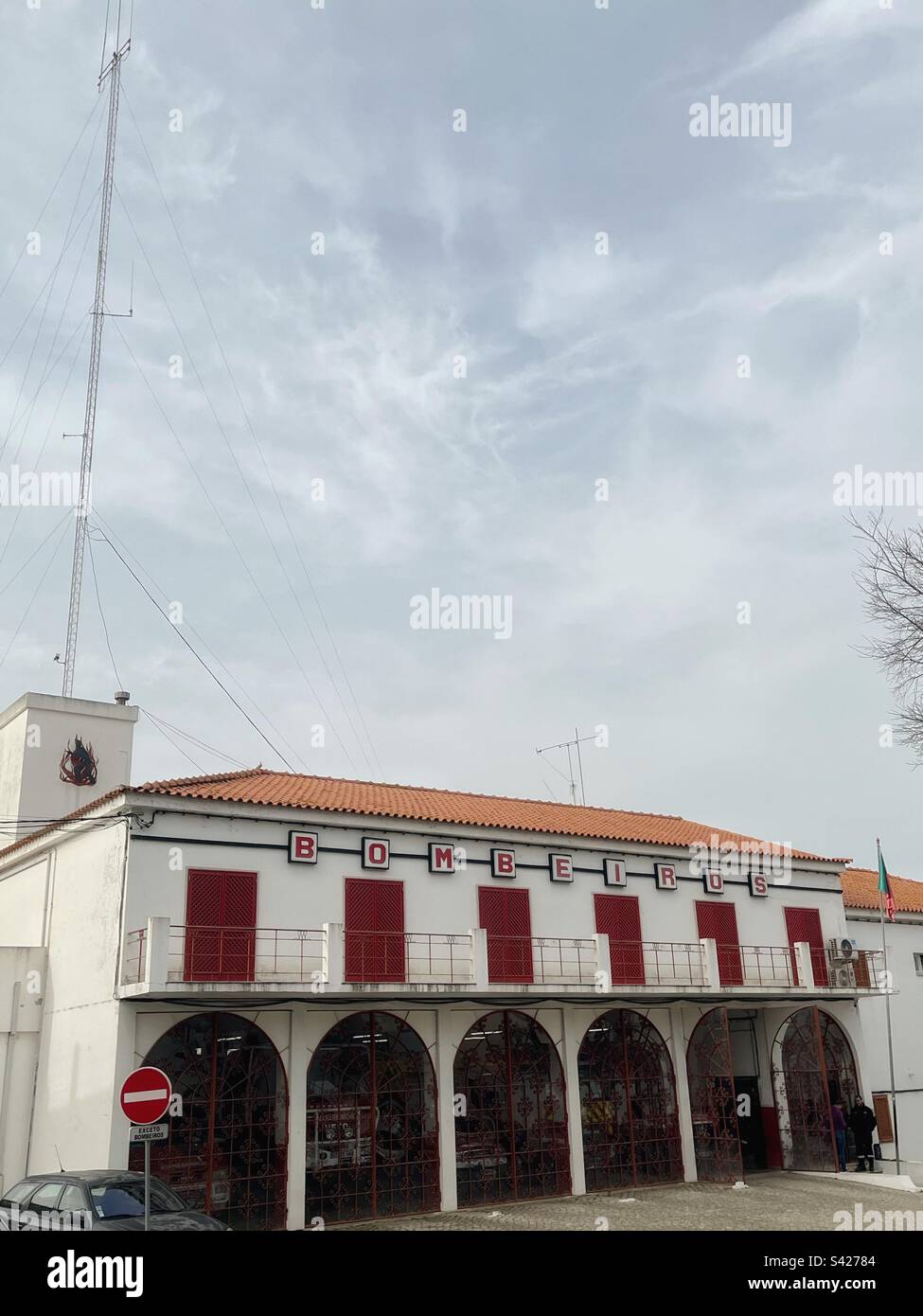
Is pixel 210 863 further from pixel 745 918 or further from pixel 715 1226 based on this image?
pixel 745 918

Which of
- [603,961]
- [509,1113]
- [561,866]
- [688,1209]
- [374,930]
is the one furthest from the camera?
[561,866]

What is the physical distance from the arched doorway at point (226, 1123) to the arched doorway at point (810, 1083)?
13706 mm

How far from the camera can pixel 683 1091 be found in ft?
81.8

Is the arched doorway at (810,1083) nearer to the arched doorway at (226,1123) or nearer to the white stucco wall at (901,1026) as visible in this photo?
the white stucco wall at (901,1026)

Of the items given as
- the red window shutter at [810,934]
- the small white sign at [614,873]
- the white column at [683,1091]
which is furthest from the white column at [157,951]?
the red window shutter at [810,934]

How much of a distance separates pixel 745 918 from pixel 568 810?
211 inches

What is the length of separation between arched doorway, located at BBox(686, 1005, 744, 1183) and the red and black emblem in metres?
16.1

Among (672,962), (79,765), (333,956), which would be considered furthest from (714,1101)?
(79,765)

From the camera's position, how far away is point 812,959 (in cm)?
2923

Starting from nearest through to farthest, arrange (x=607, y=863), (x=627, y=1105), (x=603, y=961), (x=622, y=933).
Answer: (x=603, y=961) < (x=627, y=1105) < (x=622, y=933) < (x=607, y=863)

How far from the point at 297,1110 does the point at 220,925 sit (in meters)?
3.44

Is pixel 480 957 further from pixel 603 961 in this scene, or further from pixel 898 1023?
pixel 898 1023
